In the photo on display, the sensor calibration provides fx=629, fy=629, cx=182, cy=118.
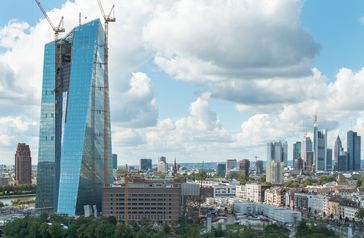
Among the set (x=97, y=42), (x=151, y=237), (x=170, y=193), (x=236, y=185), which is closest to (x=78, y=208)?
(x=170, y=193)

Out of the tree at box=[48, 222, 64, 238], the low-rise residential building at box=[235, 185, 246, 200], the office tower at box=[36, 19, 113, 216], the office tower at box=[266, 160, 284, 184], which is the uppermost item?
the office tower at box=[36, 19, 113, 216]

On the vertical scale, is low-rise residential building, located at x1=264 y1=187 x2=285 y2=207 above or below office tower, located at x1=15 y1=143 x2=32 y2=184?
below

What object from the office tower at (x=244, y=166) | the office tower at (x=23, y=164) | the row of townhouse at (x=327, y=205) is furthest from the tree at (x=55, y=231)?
the office tower at (x=244, y=166)

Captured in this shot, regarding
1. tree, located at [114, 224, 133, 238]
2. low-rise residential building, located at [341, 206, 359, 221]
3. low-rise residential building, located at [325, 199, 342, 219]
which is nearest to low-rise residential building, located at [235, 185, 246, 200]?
low-rise residential building, located at [325, 199, 342, 219]

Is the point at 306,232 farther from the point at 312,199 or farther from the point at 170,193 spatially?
the point at 312,199

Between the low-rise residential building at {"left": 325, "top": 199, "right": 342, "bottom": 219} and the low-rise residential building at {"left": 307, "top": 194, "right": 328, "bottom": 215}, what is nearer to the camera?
the low-rise residential building at {"left": 325, "top": 199, "right": 342, "bottom": 219}

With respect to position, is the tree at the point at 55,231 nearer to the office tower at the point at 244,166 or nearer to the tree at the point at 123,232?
the tree at the point at 123,232

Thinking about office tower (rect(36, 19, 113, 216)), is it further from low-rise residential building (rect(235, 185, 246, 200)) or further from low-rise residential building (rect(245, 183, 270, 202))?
low-rise residential building (rect(235, 185, 246, 200))
